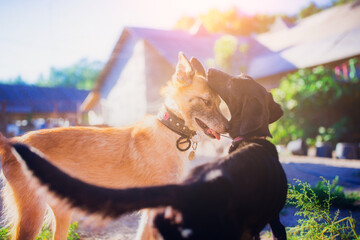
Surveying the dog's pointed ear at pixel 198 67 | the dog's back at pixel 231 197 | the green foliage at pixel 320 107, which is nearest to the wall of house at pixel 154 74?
the green foliage at pixel 320 107

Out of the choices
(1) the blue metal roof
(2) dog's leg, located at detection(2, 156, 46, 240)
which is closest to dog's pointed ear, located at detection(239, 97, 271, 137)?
(2) dog's leg, located at detection(2, 156, 46, 240)

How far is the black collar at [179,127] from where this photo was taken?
3.30 meters

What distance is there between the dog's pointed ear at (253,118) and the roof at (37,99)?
33.1 meters

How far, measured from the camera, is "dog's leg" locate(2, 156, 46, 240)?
8.82 ft

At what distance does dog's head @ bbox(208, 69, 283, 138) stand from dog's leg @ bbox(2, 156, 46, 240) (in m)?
2.36

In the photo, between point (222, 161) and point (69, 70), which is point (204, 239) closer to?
point (222, 161)

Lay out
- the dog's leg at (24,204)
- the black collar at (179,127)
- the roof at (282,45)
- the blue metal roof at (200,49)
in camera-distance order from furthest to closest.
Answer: the blue metal roof at (200,49)
the roof at (282,45)
the black collar at (179,127)
the dog's leg at (24,204)

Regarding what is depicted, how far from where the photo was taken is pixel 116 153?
3.09 meters

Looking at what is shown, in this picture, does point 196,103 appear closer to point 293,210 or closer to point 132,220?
point 132,220

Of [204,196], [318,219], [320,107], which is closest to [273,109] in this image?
[318,219]

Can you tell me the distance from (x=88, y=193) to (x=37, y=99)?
41.7 m

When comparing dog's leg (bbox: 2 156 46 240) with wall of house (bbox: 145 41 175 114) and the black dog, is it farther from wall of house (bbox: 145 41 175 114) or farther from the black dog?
wall of house (bbox: 145 41 175 114)

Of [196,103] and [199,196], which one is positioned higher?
[196,103]

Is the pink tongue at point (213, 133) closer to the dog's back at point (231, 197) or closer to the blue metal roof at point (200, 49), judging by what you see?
the dog's back at point (231, 197)
